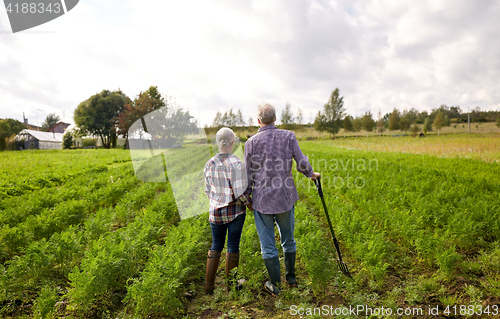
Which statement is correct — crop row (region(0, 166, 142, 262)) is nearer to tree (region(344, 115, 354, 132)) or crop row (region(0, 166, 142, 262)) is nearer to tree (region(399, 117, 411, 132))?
tree (region(344, 115, 354, 132))

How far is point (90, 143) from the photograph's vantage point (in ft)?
181

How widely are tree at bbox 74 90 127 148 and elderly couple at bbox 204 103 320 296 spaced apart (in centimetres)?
5259

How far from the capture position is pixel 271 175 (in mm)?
3098

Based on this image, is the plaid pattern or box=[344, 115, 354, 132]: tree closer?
the plaid pattern

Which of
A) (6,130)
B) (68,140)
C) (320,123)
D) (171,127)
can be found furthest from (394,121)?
(6,130)

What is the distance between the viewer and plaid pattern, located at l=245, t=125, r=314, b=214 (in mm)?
3076

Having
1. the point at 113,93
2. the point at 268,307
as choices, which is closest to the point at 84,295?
the point at 268,307

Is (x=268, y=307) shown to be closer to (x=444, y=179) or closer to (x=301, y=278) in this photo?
(x=301, y=278)

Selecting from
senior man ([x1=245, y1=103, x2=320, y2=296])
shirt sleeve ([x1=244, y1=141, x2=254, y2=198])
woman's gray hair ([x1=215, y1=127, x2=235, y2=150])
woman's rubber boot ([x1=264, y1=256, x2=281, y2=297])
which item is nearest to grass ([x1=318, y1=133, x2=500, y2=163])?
senior man ([x1=245, y1=103, x2=320, y2=296])

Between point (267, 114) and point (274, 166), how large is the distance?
64 centimetres

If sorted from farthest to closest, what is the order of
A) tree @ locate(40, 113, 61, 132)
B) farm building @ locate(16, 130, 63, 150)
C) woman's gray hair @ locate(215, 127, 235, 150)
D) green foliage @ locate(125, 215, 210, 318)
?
tree @ locate(40, 113, 61, 132) → farm building @ locate(16, 130, 63, 150) → woman's gray hair @ locate(215, 127, 235, 150) → green foliage @ locate(125, 215, 210, 318)

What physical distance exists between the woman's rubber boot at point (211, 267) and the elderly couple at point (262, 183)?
23cm

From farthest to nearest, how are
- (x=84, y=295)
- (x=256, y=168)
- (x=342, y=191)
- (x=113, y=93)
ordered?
(x=113, y=93) → (x=342, y=191) → (x=256, y=168) → (x=84, y=295)

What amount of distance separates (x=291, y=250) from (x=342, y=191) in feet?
17.3
